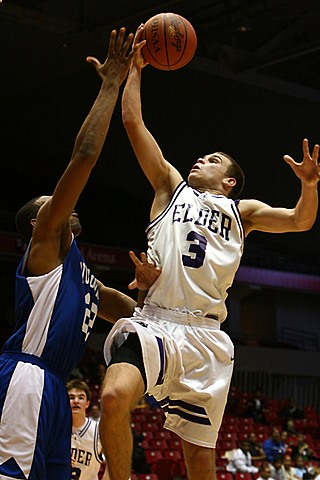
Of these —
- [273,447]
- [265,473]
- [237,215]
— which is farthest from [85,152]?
[273,447]

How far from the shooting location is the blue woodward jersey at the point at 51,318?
14.4ft

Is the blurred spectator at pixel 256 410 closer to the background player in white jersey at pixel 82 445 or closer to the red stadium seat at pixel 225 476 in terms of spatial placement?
the red stadium seat at pixel 225 476

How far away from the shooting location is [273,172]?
76.2 ft

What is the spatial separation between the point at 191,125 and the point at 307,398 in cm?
870

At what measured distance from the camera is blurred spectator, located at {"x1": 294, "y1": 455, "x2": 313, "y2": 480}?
15.4 meters

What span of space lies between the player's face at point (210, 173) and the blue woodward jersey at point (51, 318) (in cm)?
133

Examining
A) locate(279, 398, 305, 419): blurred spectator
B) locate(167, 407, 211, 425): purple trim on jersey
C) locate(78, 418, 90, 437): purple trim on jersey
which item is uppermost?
locate(167, 407, 211, 425): purple trim on jersey

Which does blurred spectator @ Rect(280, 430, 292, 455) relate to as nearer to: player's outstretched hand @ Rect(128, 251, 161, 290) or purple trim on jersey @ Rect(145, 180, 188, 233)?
purple trim on jersey @ Rect(145, 180, 188, 233)

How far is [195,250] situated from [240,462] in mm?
10915

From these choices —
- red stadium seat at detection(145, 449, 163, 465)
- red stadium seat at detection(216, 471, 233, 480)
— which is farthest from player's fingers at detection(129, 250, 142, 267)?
red stadium seat at detection(216, 471, 233, 480)

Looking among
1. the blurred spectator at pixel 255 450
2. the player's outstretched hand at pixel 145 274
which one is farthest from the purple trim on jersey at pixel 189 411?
the blurred spectator at pixel 255 450

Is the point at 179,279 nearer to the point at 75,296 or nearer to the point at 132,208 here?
the point at 75,296

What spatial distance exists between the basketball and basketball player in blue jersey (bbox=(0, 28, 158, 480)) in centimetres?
123

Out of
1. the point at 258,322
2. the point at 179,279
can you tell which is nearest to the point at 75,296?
the point at 179,279
